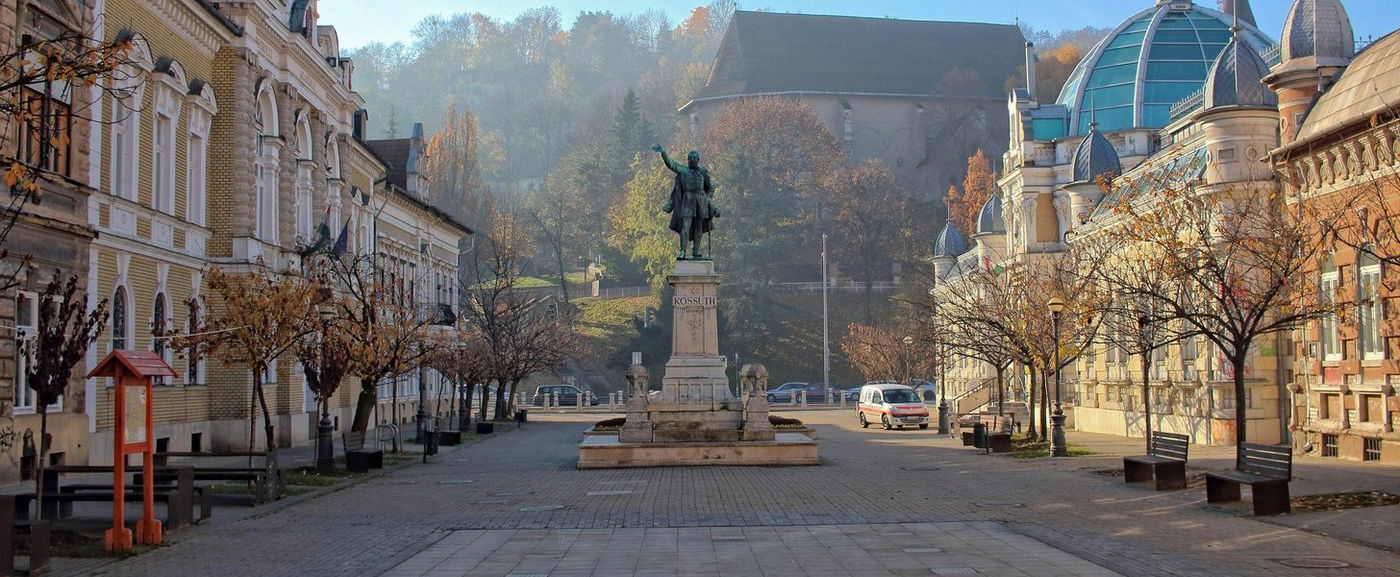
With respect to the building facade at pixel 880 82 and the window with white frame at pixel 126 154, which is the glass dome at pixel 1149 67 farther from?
the building facade at pixel 880 82

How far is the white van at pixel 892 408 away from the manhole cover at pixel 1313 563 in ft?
113

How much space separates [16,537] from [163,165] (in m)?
17.0

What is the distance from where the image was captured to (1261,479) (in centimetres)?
1695

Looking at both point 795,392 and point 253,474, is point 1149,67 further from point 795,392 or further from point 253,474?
point 253,474

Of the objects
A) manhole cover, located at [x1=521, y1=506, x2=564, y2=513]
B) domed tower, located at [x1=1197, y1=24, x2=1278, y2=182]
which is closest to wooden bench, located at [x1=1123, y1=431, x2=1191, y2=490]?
manhole cover, located at [x1=521, y1=506, x2=564, y2=513]

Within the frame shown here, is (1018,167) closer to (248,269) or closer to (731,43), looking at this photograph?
(248,269)

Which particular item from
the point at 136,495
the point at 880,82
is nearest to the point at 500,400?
the point at 136,495

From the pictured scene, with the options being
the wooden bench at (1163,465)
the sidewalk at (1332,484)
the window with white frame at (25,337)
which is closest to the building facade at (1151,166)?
the sidewalk at (1332,484)

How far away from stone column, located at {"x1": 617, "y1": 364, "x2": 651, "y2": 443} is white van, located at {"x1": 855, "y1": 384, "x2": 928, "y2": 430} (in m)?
20.6

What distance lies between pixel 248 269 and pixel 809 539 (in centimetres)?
2090

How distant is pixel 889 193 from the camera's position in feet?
332

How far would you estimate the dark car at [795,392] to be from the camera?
8012cm

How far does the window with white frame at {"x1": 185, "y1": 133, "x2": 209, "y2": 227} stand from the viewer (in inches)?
1213

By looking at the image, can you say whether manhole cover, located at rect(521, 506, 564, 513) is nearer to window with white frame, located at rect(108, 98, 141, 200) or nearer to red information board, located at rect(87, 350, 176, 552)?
red information board, located at rect(87, 350, 176, 552)
